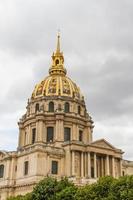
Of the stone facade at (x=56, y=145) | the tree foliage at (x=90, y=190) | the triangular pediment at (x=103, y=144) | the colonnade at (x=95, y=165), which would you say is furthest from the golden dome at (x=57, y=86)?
the tree foliage at (x=90, y=190)

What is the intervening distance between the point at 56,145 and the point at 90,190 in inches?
1104

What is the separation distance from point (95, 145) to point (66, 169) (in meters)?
6.94

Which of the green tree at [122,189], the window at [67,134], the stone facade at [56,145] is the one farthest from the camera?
the window at [67,134]

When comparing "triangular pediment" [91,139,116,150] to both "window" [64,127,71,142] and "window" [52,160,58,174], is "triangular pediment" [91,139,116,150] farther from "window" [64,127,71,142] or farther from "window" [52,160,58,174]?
"window" [52,160,58,174]

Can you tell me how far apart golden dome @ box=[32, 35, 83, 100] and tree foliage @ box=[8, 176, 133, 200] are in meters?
34.2

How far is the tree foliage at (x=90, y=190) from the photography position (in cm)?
3666

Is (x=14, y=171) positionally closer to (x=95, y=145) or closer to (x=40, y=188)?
(x=95, y=145)

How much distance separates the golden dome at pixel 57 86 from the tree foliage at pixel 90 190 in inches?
1345

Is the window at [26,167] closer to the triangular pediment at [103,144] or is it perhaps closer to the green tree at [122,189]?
the triangular pediment at [103,144]

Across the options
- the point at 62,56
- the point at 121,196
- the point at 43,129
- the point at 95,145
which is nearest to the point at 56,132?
the point at 43,129

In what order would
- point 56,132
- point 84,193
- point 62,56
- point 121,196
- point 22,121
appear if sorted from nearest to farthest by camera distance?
point 121,196 → point 84,193 → point 56,132 → point 22,121 → point 62,56

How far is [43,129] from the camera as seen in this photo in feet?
234

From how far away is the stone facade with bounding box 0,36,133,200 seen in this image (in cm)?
6138

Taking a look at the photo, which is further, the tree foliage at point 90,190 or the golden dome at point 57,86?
the golden dome at point 57,86
